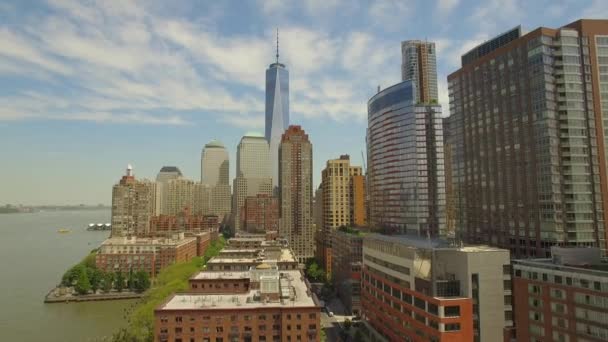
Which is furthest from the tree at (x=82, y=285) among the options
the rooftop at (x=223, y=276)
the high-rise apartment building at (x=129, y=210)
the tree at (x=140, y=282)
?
the high-rise apartment building at (x=129, y=210)

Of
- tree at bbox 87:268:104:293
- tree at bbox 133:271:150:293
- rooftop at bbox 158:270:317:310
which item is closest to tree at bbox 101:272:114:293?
tree at bbox 87:268:104:293

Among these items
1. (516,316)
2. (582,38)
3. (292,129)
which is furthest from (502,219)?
(292,129)

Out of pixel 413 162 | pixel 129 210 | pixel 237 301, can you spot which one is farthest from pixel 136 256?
pixel 237 301

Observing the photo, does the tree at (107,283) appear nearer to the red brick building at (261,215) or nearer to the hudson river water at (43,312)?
the hudson river water at (43,312)

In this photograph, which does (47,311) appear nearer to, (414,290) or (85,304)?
(85,304)

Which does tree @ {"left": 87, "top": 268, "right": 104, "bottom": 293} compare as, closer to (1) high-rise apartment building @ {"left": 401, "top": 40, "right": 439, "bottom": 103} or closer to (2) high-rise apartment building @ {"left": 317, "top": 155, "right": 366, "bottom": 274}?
(2) high-rise apartment building @ {"left": 317, "top": 155, "right": 366, "bottom": 274}

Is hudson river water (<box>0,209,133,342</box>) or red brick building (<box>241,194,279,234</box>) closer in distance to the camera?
hudson river water (<box>0,209,133,342</box>)
